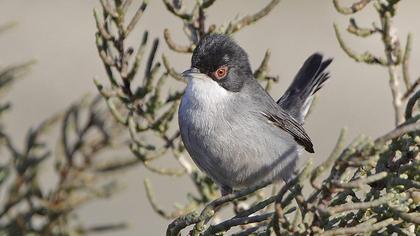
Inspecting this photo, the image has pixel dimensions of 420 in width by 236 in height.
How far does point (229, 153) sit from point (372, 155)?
248 centimetres

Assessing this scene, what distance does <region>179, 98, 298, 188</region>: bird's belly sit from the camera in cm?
456

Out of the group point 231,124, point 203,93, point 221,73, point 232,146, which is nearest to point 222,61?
point 221,73

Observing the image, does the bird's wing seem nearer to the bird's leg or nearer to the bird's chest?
the bird's chest

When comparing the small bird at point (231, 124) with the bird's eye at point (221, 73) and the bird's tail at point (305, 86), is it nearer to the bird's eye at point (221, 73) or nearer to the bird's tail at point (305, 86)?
the bird's eye at point (221, 73)

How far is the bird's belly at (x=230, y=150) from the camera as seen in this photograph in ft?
15.0

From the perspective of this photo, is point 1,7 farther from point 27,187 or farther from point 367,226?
point 367,226

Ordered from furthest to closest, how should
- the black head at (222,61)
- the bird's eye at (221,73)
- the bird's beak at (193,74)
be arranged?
the bird's eye at (221,73), the bird's beak at (193,74), the black head at (222,61)

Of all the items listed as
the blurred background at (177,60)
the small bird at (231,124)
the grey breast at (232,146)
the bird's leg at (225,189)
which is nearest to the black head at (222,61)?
the small bird at (231,124)

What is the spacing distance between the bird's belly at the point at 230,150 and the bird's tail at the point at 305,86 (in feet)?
3.42

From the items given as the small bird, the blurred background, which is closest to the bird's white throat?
the small bird

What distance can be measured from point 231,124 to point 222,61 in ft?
1.23

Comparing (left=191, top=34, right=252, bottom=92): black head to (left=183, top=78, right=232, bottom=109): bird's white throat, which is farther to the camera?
(left=183, top=78, right=232, bottom=109): bird's white throat

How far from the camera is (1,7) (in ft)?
52.5

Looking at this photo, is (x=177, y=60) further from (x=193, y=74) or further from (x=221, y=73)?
(x=193, y=74)
